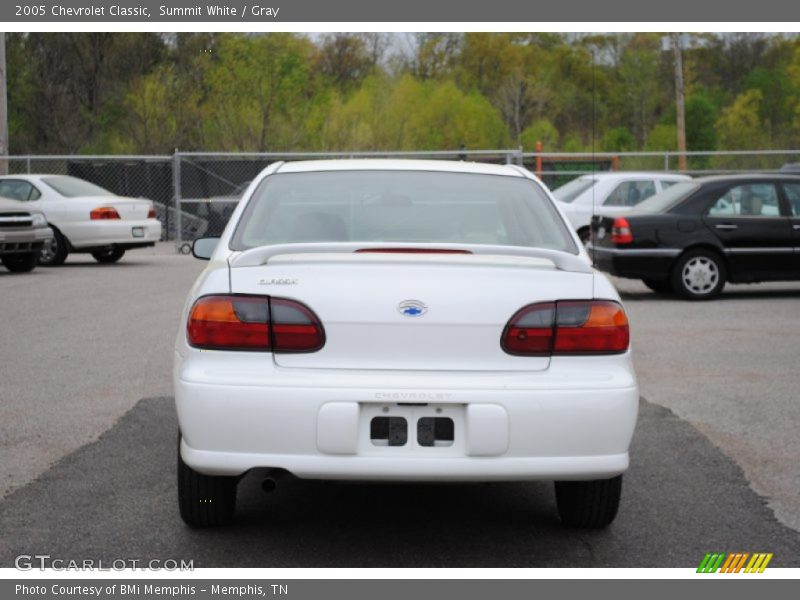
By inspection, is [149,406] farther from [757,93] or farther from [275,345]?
[757,93]

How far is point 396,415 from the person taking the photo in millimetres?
4555

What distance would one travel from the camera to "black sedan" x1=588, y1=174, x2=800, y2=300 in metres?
15.5

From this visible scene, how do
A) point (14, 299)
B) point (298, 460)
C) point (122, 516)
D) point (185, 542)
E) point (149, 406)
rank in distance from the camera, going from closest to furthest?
point (298, 460), point (185, 542), point (122, 516), point (149, 406), point (14, 299)

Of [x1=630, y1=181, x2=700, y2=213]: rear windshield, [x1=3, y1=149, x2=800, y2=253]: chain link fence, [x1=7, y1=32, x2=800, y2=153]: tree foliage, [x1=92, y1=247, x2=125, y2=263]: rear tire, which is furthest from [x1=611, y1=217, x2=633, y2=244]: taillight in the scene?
[x1=3, y1=149, x2=800, y2=253]: chain link fence

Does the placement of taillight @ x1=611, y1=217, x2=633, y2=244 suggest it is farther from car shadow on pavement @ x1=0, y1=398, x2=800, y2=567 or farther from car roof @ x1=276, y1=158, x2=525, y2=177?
car roof @ x1=276, y1=158, x2=525, y2=177

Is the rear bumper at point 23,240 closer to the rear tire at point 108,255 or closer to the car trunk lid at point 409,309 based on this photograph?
the rear tire at point 108,255

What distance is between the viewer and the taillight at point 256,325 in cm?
464

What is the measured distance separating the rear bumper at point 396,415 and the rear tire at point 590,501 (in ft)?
1.56

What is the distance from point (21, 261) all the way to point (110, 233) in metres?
1.73

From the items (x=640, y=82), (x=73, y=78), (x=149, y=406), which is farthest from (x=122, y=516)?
(x=640, y=82)

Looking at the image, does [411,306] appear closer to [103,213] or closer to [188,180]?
[103,213]

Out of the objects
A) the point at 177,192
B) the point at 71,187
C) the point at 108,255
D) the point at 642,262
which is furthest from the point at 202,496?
the point at 177,192

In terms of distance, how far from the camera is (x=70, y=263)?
22734 millimetres

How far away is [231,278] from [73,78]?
2008 inches
